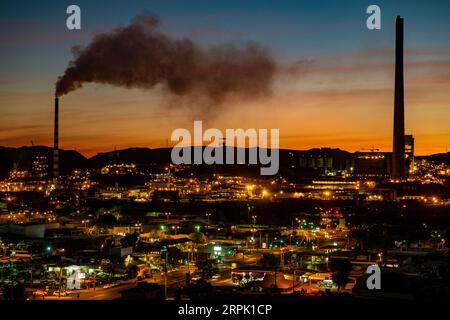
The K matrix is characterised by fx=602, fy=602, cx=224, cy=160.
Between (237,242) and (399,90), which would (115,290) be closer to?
(237,242)

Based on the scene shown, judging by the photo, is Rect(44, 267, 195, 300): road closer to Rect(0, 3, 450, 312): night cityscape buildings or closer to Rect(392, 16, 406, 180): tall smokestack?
Rect(0, 3, 450, 312): night cityscape buildings

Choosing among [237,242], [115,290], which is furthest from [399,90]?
[115,290]

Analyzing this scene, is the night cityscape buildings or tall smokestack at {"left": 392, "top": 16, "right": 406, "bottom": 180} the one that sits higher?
tall smokestack at {"left": 392, "top": 16, "right": 406, "bottom": 180}

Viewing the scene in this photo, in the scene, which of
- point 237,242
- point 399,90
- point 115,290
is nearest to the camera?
point 115,290

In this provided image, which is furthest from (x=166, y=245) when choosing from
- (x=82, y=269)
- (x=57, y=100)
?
(x=57, y=100)

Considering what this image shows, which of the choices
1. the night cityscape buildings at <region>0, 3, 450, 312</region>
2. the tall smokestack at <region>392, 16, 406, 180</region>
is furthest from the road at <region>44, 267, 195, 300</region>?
the tall smokestack at <region>392, 16, 406, 180</region>

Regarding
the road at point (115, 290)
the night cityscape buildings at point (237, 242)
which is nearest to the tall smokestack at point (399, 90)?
the night cityscape buildings at point (237, 242)

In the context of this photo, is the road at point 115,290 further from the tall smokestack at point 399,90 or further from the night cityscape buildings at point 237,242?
the tall smokestack at point 399,90
